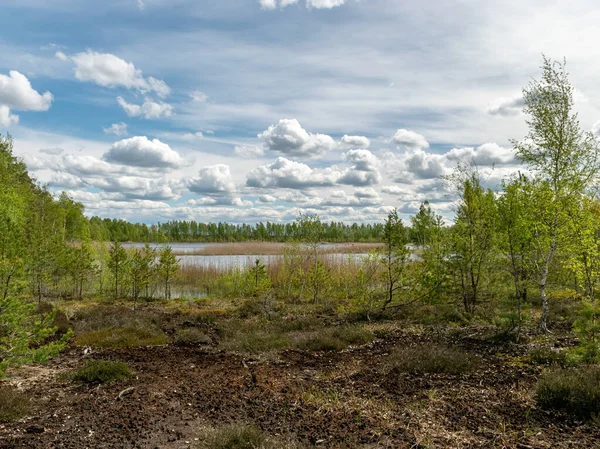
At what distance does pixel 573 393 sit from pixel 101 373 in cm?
807

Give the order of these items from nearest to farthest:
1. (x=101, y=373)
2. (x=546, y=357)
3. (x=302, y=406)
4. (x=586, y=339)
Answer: (x=302, y=406), (x=586, y=339), (x=101, y=373), (x=546, y=357)

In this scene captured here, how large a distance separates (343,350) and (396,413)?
4565 mm

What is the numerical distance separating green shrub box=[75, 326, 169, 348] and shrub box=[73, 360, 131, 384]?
11.5 feet

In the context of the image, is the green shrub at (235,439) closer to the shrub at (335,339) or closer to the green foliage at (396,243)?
the shrub at (335,339)

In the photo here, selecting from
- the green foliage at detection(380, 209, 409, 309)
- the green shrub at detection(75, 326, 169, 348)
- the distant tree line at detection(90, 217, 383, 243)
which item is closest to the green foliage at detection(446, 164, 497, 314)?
the green foliage at detection(380, 209, 409, 309)

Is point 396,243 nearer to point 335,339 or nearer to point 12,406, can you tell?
point 335,339

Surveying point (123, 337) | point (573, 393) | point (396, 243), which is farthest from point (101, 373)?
point (396, 243)

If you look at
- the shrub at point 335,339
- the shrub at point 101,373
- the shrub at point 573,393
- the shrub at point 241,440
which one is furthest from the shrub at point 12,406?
the shrub at point 573,393

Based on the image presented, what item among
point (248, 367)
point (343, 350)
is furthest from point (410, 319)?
point (248, 367)

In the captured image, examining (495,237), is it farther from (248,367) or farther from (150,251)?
(150,251)

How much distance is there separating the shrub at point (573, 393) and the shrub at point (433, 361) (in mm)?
1824

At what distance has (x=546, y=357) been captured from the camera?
8578 mm

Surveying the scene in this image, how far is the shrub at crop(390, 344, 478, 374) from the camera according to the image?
321 inches

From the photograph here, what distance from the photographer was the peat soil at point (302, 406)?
526 cm
